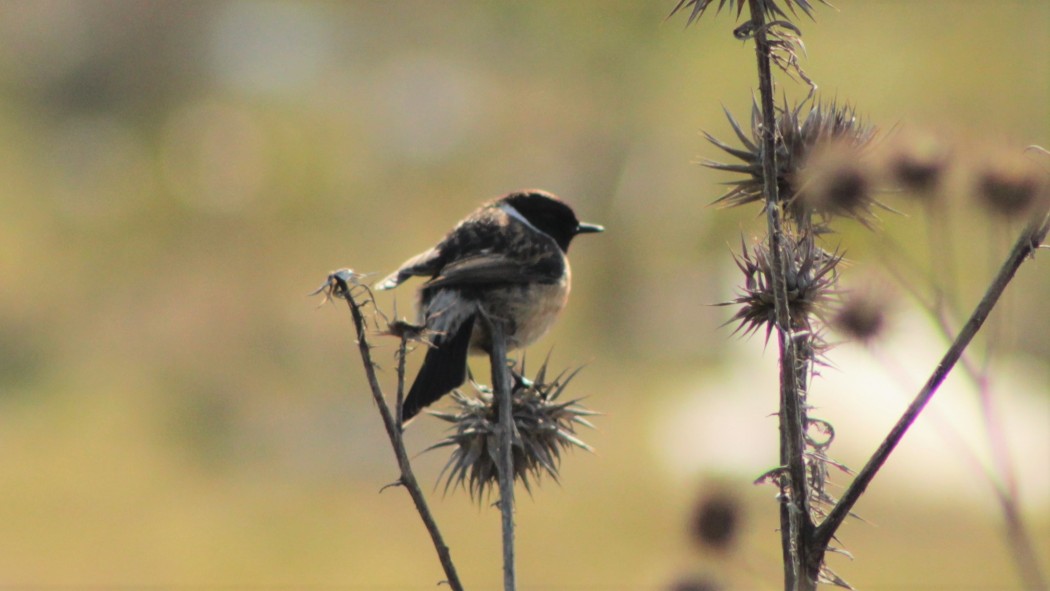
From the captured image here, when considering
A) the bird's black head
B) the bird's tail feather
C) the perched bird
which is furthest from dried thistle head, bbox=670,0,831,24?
the bird's black head

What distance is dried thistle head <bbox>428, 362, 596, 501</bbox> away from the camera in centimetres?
418

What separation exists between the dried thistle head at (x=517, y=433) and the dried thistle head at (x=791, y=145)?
919 mm

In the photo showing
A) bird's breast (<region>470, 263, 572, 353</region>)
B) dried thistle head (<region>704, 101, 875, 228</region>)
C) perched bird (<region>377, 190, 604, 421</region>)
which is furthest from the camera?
bird's breast (<region>470, 263, 572, 353</region>)

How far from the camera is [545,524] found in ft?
91.5

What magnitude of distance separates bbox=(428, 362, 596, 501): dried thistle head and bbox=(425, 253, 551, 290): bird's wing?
146 cm

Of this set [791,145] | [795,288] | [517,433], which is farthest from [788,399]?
[517,433]

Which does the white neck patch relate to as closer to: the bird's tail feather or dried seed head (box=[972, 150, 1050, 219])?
the bird's tail feather

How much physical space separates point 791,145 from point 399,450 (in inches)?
69.0

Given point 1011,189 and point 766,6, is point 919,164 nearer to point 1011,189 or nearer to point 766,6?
point 1011,189

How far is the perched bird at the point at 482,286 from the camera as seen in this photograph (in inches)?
219

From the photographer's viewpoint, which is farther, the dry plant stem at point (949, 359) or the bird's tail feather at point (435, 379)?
the bird's tail feather at point (435, 379)

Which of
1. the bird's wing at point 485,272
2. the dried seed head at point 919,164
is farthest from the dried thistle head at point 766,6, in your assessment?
the bird's wing at point 485,272

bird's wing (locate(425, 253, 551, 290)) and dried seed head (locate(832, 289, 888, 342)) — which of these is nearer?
dried seed head (locate(832, 289, 888, 342))

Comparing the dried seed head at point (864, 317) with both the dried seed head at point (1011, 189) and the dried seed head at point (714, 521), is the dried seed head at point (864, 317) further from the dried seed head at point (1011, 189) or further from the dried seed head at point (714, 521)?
the dried seed head at point (714, 521)
